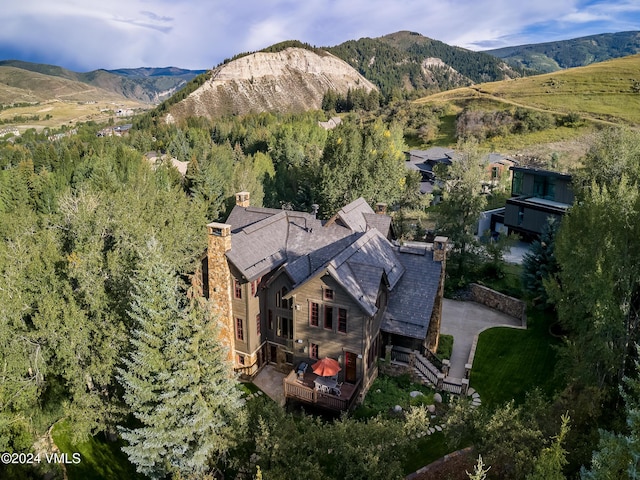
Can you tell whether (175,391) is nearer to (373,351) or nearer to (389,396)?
(373,351)

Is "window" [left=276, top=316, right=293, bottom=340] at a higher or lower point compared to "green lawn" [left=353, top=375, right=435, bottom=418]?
higher

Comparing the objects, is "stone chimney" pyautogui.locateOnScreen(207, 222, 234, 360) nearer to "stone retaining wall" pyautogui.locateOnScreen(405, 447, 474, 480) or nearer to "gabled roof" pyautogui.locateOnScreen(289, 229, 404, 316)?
"gabled roof" pyautogui.locateOnScreen(289, 229, 404, 316)

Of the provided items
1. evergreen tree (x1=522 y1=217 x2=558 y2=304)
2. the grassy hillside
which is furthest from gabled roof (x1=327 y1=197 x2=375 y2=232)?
the grassy hillside

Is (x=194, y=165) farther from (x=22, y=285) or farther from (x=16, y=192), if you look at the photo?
(x=22, y=285)

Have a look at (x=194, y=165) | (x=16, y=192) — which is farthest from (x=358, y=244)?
(x=16, y=192)

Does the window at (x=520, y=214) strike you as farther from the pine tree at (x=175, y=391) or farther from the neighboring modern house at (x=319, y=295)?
the pine tree at (x=175, y=391)

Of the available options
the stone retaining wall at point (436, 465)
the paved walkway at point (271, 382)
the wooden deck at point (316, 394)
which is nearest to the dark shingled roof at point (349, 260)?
the wooden deck at point (316, 394)

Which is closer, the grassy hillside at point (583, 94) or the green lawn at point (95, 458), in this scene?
the green lawn at point (95, 458)
